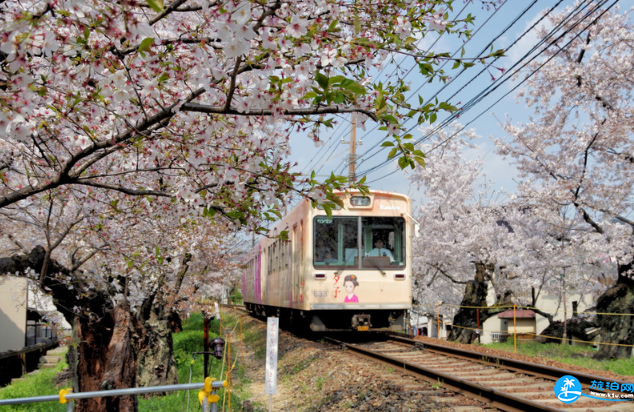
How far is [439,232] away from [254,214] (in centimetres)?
1584

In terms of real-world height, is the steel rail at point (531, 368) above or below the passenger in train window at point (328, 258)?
below

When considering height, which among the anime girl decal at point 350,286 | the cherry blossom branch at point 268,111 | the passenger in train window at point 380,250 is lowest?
the anime girl decal at point 350,286

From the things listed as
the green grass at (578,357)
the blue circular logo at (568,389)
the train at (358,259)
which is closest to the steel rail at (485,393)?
the blue circular logo at (568,389)

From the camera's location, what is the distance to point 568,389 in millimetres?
6023

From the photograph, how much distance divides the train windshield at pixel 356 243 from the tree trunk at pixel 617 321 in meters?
4.67

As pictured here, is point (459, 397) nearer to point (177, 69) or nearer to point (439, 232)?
point (177, 69)

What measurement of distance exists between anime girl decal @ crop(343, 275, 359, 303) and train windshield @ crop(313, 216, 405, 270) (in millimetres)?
220

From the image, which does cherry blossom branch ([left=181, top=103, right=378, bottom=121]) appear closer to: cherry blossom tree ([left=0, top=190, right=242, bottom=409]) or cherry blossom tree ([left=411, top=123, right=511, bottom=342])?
cherry blossom tree ([left=0, top=190, right=242, bottom=409])

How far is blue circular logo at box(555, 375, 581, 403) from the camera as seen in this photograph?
18.8 ft

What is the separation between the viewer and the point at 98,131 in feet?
16.5

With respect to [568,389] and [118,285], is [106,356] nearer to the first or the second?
[118,285]

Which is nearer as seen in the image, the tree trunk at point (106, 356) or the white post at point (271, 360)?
the tree trunk at point (106, 356)

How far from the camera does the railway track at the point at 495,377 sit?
5324mm

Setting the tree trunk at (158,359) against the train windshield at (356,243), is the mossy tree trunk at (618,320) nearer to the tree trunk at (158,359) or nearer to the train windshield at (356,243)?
the train windshield at (356,243)
